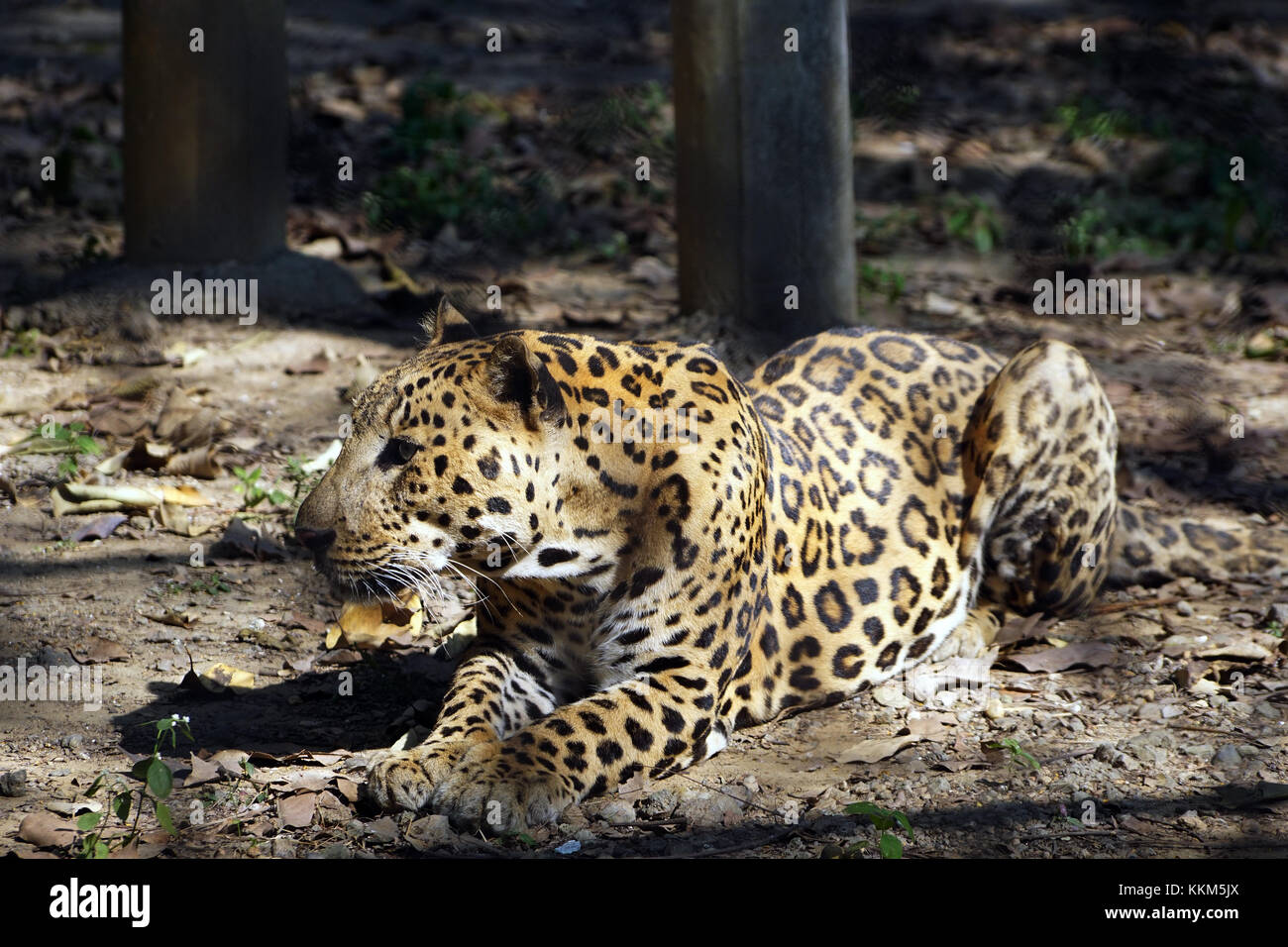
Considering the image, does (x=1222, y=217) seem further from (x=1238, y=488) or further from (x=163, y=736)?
(x=163, y=736)

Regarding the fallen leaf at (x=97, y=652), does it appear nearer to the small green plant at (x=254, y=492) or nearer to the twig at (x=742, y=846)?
the small green plant at (x=254, y=492)

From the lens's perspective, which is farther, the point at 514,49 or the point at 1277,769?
the point at 514,49

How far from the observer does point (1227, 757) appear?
491 centimetres

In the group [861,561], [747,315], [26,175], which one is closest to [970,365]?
[861,561]

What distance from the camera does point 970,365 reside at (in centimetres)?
630

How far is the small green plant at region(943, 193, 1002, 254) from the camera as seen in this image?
10547mm

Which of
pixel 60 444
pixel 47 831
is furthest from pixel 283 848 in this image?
pixel 60 444

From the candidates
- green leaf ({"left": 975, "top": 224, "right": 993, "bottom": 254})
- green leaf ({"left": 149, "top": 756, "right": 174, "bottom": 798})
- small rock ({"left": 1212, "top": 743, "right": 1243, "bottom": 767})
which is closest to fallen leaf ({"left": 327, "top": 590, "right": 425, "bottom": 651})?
green leaf ({"left": 149, "top": 756, "right": 174, "bottom": 798})

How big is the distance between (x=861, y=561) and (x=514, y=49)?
31.5 feet

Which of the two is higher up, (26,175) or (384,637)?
(26,175)

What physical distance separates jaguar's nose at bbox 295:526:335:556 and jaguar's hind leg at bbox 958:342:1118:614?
2.59 meters

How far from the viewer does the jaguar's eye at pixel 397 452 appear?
183 inches

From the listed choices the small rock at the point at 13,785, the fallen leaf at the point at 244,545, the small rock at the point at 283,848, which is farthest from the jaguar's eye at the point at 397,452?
the fallen leaf at the point at 244,545

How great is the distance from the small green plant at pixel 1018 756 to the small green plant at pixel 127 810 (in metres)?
2.60
